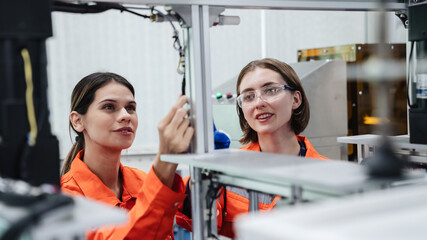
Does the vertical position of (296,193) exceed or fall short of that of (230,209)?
it exceeds it

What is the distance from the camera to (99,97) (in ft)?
6.39

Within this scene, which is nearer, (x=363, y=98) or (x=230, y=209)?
(x=230, y=209)

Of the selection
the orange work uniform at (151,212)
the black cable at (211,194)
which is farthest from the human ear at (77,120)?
the black cable at (211,194)

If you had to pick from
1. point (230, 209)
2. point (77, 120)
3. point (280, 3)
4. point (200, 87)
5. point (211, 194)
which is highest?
point (280, 3)

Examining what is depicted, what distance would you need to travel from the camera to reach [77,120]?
6.58ft

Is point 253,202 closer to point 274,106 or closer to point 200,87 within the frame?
point 200,87

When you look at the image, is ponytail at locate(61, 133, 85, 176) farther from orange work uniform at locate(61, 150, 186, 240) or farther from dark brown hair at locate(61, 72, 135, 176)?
orange work uniform at locate(61, 150, 186, 240)

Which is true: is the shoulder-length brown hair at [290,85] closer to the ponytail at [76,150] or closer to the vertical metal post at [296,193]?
the ponytail at [76,150]

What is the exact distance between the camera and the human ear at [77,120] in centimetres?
200

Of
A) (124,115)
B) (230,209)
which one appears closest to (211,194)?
(230,209)

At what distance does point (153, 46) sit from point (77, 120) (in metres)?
1.53

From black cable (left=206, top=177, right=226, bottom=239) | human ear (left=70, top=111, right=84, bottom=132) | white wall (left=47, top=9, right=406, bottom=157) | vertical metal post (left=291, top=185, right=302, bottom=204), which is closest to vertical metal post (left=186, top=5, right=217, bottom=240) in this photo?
black cable (left=206, top=177, right=226, bottom=239)

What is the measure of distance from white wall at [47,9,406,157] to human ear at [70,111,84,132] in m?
1.16

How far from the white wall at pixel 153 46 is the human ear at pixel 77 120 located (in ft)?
3.81
